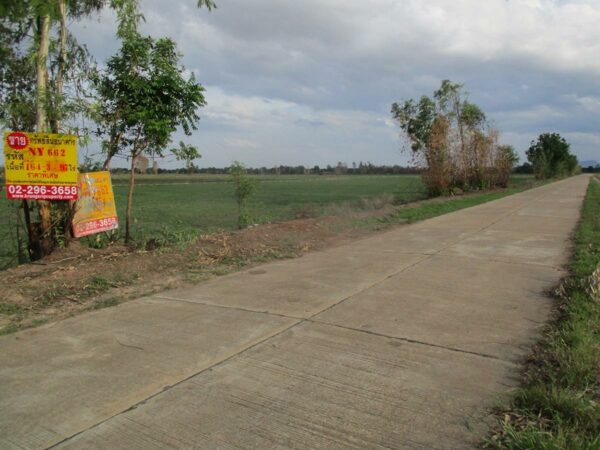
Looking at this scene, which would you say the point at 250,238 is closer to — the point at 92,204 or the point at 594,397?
the point at 92,204

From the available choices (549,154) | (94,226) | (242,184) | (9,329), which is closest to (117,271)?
(94,226)

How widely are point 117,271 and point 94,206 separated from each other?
1803mm

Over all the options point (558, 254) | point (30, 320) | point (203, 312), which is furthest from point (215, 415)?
point (558, 254)

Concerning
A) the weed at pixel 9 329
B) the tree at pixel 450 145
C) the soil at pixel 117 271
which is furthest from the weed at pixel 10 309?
the tree at pixel 450 145

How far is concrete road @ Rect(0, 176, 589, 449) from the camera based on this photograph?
9.32ft

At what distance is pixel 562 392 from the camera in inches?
120

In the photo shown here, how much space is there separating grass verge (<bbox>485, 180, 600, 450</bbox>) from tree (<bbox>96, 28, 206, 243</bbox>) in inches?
255

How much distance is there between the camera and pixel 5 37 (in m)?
7.51

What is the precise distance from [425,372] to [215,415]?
1.54m

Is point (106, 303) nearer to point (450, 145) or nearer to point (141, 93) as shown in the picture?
point (141, 93)

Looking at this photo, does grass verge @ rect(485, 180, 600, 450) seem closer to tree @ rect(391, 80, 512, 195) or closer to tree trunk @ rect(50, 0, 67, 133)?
tree trunk @ rect(50, 0, 67, 133)

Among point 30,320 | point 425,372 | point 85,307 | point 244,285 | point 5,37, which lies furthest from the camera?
point 5,37

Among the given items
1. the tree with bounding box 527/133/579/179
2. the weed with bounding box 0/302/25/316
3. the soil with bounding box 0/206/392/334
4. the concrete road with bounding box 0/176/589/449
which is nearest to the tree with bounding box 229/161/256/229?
the soil with bounding box 0/206/392/334

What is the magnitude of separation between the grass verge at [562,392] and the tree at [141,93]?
6.47 m
